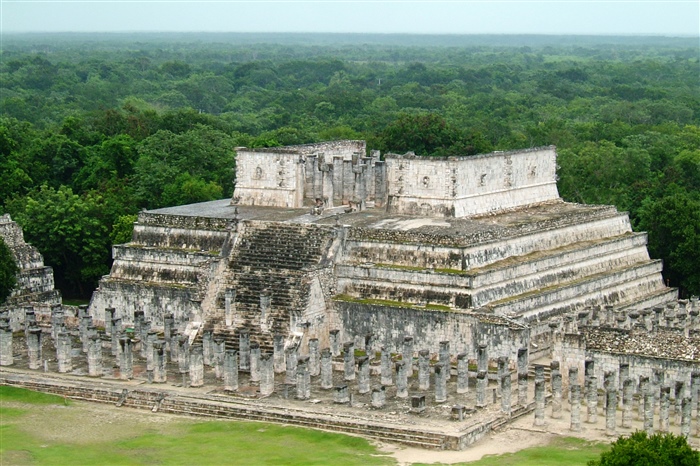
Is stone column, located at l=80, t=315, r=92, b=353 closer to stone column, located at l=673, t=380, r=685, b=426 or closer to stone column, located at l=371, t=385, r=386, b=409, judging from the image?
stone column, located at l=371, t=385, r=386, b=409

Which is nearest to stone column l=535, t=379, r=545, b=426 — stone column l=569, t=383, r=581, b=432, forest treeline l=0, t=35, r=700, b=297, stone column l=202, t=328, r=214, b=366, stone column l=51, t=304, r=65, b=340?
stone column l=569, t=383, r=581, b=432

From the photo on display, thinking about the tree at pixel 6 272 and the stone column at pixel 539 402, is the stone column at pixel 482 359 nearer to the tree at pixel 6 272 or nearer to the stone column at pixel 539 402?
the stone column at pixel 539 402

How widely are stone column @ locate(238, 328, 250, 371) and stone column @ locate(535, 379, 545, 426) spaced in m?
9.30

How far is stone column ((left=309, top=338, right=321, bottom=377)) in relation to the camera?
140 ft

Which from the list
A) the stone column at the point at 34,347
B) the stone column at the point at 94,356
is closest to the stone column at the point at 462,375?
the stone column at the point at 94,356

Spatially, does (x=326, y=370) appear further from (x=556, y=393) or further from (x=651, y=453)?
(x=651, y=453)

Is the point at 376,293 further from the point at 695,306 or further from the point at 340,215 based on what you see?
the point at 695,306

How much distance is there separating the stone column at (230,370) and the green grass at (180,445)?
2.32 m

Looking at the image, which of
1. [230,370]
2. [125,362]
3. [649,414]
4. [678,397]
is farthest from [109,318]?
[678,397]

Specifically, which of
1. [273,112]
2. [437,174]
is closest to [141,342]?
[437,174]

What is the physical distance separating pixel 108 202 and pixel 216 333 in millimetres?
16258

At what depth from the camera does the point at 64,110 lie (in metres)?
131

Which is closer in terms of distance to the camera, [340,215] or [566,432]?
[566,432]

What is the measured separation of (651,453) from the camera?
30.8 meters
